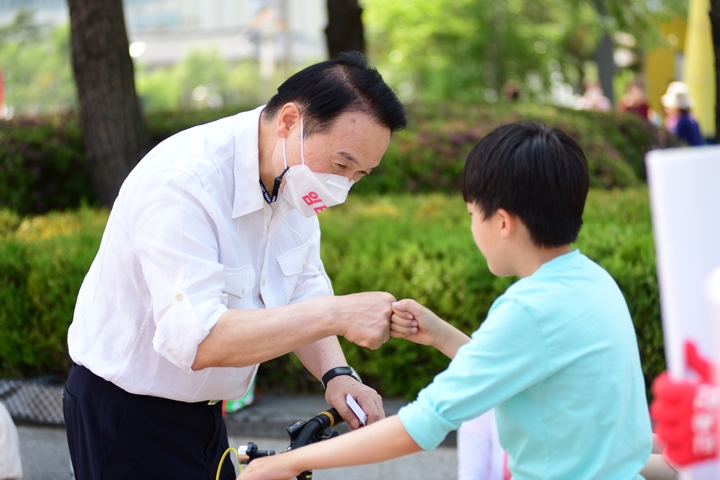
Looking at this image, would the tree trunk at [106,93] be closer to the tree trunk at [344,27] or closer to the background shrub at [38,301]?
the background shrub at [38,301]

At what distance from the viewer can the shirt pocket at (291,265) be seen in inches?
93.4

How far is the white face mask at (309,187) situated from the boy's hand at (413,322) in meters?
0.40

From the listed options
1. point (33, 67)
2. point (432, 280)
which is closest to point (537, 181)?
point (432, 280)

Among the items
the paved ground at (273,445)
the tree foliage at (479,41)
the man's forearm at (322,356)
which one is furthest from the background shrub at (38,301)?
the tree foliage at (479,41)

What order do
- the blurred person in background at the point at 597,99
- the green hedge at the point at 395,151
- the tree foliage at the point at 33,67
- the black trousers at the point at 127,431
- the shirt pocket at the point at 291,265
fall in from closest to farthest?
1. the black trousers at the point at 127,431
2. the shirt pocket at the point at 291,265
3. the green hedge at the point at 395,151
4. the blurred person in background at the point at 597,99
5. the tree foliage at the point at 33,67

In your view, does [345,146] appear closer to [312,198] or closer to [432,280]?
[312,198]

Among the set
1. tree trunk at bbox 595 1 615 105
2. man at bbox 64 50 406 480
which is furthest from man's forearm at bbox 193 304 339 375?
tree trunk at bbox 595 1 615 105

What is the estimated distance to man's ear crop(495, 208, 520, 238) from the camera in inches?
67.7

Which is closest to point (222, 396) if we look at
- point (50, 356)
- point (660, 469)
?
point (660, 469)

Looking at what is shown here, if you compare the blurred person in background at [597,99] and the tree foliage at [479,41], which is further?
the blurred person in background at [597,99]

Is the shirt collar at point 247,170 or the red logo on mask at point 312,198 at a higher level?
the shirt collar at point 247,170

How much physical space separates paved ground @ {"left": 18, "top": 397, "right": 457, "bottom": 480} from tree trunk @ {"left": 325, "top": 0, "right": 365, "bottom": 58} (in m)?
4.89

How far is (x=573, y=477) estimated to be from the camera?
1656 millimetres

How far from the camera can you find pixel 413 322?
2105mm
